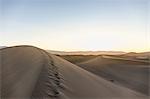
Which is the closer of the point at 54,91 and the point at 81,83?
the point at 54,91

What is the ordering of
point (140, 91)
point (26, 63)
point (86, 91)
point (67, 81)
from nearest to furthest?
point (86, 91)
point (67, 81)
point (140, 91)
point (26, 63)

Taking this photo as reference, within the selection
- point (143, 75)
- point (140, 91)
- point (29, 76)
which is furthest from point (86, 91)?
point (143, 75)

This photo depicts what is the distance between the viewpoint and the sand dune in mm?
7367

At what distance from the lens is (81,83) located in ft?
19.1

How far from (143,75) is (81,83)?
128 inches

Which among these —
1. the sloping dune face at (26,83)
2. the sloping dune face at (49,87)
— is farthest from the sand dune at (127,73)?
the sloping dune face at (26,83)

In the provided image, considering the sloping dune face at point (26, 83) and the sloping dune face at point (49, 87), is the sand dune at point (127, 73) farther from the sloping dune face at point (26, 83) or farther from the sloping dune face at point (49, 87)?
the sloping dune face at point (26, 83)

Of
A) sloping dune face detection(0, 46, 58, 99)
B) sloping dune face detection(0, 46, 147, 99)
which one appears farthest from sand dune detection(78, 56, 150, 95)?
sloping dune face detection(0, 46, 58, 99)

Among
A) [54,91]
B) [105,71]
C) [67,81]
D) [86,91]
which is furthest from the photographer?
[105,71]

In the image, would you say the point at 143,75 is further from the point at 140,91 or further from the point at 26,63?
the point at 26,63

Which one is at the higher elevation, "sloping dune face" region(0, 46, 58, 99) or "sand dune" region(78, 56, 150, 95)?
"sloping dune face" region(0, 46, 58, 99)

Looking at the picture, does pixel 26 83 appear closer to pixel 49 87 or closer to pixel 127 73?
pixel 49 87

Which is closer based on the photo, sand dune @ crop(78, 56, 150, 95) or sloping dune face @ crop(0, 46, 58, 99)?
sloping dune face @ crop(0, 46, 58, 99)

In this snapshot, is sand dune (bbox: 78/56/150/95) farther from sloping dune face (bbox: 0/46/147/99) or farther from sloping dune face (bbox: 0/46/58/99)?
sloping dune face (bbox: 0/46/58/99)
